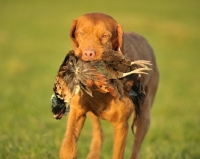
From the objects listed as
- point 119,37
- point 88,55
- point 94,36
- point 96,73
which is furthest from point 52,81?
point 96,73

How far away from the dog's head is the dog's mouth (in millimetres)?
564

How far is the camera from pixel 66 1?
53.3 meters

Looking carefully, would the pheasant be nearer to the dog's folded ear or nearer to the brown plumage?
the brown plumage

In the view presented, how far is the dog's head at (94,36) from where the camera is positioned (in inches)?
239

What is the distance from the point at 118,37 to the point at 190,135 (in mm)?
4884

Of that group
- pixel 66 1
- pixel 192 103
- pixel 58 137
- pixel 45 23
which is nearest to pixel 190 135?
pixel 58 137

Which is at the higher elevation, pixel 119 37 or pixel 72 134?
pixel 119 37

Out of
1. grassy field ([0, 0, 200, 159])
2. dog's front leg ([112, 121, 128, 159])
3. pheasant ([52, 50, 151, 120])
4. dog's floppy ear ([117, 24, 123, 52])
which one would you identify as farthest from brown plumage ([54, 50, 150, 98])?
grassy field ([0, 0, 200, 159])

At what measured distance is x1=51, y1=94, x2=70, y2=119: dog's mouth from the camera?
6146 mm

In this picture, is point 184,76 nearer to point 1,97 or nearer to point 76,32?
point 1,97

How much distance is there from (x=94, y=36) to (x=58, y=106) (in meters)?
0.93

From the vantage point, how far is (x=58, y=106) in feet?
20.3

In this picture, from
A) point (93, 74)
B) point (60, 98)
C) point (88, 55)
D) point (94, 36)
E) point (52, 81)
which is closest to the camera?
point (93, 74)

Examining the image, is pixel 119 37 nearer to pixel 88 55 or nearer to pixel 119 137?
pixel 88 55
